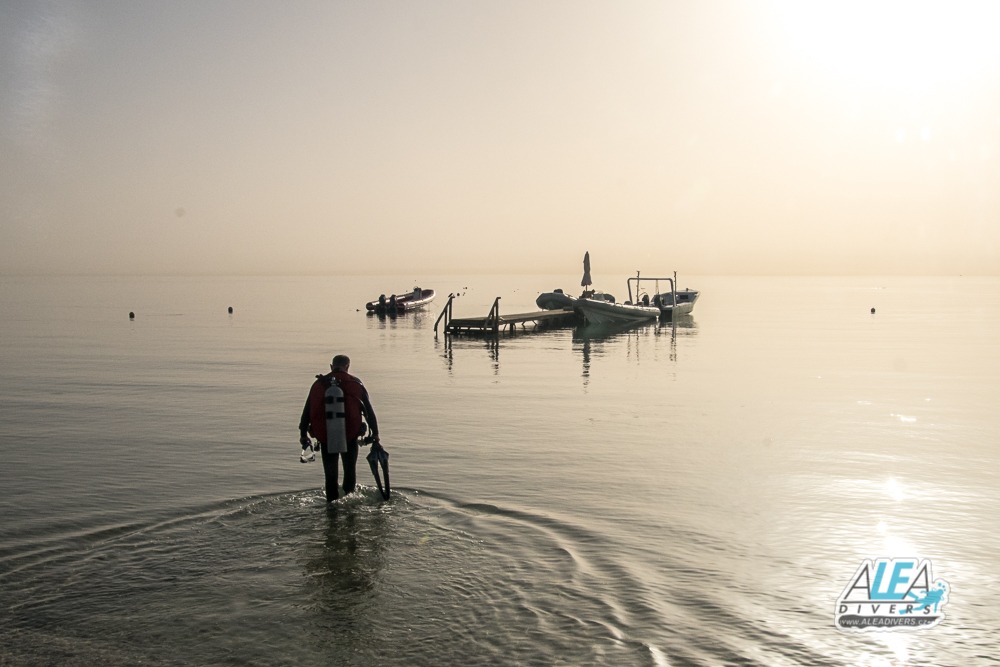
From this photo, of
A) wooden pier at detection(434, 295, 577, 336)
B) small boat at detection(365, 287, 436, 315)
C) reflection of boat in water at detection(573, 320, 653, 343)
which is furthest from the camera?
small boat at detection(365, 287, 436, 315)

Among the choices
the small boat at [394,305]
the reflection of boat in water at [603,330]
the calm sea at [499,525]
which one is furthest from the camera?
the small boat at [394,305]

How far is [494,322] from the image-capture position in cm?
4900

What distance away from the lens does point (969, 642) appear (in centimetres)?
726

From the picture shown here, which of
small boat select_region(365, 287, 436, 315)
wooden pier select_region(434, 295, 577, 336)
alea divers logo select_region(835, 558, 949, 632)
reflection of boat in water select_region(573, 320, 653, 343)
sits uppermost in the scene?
small boat select_region(365, 287, 436, 315)

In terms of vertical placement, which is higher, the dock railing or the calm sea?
the dock railing

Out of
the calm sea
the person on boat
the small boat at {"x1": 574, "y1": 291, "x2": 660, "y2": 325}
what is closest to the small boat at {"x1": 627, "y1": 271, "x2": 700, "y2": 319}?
the small boat at {"x1": 574, "y1": 291, "x2": 660, "y2": 325}

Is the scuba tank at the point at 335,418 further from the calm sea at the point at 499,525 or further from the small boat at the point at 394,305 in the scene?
the small boat at the point at 394,305

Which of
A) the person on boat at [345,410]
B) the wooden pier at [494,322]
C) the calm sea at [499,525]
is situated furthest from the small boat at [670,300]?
the person on boat at [345,410]

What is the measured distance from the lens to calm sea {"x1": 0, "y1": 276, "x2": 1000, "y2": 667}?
23.5ft

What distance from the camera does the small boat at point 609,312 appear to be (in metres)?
61.4

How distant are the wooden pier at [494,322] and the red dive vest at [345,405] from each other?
36.4m

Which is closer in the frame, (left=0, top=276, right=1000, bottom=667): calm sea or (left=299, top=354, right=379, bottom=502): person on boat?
(left=0, top=276, right=1000, bottom=667): calm sea

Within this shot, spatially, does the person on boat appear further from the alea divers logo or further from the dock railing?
the dock railing

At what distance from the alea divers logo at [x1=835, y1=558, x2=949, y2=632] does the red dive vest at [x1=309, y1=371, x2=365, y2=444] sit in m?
5.95
